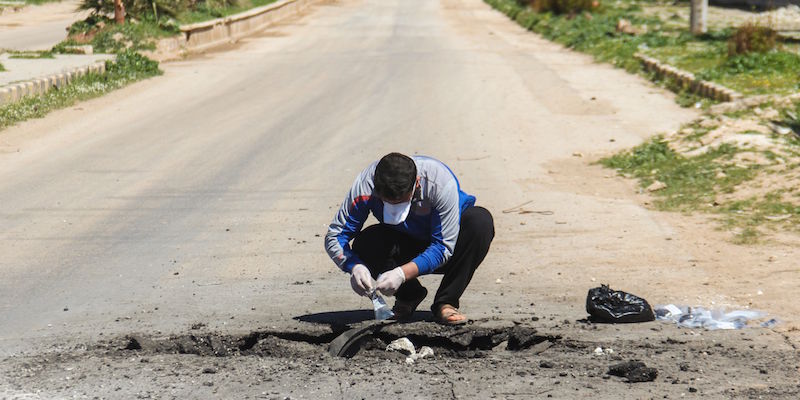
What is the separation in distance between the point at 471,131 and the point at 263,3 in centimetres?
2435

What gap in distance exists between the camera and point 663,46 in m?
23.0

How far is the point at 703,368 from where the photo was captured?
520cm

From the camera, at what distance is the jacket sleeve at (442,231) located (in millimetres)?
5555

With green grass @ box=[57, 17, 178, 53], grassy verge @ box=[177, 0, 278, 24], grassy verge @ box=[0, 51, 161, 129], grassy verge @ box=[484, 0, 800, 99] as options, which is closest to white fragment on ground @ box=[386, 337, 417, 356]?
grassy verge @ box=[0, 51, 161, 129]

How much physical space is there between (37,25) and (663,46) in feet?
64.5

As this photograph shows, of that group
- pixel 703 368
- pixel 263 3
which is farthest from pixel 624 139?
pixel 263 3

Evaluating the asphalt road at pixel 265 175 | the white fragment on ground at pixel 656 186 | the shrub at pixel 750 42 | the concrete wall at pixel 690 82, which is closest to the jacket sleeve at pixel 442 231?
the asphalt road at pixel 265 175

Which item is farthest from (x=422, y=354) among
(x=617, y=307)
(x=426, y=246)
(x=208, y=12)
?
(x=208, y=12)

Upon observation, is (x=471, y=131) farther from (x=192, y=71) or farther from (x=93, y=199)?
(x=192, y=71)

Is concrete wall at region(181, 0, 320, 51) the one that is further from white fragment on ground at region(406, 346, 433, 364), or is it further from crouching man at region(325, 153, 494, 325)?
white fragment on ground at region(406, 346, 433, 364)

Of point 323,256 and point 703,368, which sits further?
point 323,256

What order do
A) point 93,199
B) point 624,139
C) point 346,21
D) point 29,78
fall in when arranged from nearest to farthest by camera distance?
point 93,199 < point 624,139 < point 29,78 < point 346,21

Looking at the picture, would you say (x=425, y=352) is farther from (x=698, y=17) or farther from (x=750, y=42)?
(x=698, y=17)

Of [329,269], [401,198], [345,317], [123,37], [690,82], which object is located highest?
[401,198]
